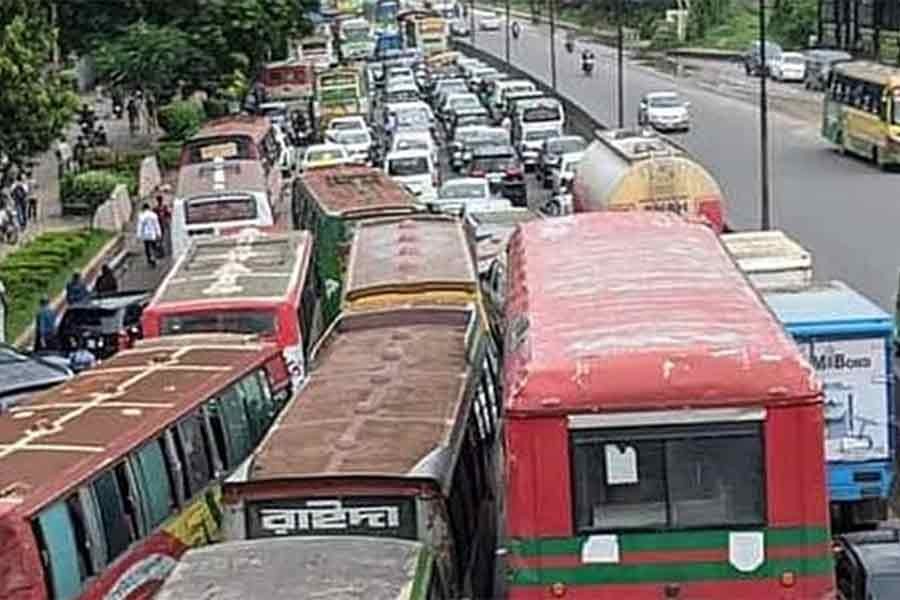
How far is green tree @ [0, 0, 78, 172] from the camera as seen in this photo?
30688mm

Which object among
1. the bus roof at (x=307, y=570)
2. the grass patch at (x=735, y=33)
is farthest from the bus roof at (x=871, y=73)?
the grass patch at (x=735, y=33)

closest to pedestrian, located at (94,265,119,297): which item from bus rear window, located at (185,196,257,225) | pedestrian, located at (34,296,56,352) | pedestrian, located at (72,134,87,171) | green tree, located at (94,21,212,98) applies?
bus rear window, located at (185,196,257,225)

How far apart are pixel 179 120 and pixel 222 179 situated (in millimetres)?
22001

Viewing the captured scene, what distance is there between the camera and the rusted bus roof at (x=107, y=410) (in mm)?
12438

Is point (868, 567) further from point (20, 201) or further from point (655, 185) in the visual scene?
point (20, 201)

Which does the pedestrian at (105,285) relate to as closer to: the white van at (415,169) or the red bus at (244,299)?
the red bus at (244,299)

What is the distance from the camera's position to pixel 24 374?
72.2ft

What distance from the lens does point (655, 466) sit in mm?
11000

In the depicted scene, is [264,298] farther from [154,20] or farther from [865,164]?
[154,20]

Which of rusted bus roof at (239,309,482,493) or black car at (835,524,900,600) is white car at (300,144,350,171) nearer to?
rusted bus roof at (239,309,482,493)

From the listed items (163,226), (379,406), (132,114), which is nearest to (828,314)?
(379,406)

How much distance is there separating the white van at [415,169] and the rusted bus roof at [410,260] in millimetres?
15811

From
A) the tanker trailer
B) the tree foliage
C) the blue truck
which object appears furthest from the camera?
the tree foliage

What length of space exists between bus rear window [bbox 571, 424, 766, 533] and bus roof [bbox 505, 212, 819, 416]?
0.16 m
